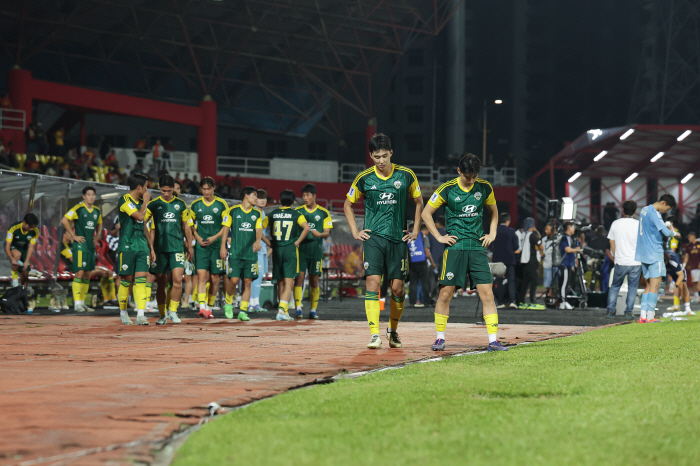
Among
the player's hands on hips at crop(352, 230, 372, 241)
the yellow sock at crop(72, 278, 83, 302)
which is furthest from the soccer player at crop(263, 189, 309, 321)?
the player's hands on hips at crop(352, 230, 372, 241)

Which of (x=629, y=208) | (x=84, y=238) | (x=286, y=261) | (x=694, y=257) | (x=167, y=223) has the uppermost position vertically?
(x=629, y=208)

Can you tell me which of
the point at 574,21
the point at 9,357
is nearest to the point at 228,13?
the point at 9,357

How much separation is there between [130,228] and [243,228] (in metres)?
2.34

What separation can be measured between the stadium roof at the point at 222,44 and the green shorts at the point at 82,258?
19927mm

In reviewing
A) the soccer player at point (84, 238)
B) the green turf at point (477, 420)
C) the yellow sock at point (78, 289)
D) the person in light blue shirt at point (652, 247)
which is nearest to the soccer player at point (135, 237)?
the soccer player at point (84, 238)

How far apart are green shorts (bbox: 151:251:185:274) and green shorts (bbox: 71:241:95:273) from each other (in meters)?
3.40

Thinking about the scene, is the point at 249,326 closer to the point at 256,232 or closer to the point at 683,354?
the point at 256,232

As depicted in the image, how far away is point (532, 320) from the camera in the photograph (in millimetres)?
13672

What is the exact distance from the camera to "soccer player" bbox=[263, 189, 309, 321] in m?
12.9

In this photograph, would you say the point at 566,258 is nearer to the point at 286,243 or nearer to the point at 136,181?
the point at 286,243

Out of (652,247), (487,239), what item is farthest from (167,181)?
(652,247)

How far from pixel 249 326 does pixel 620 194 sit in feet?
126

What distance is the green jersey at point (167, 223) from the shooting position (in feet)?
38.0

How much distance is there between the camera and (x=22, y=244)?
49.3ft
